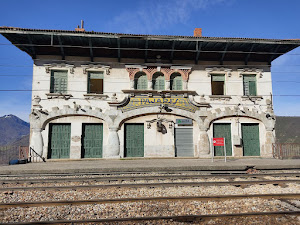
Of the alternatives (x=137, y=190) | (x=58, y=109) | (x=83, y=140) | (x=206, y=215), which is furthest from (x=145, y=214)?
(x=58, y=109)

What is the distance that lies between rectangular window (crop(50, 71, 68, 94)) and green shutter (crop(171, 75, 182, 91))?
8.12 metres

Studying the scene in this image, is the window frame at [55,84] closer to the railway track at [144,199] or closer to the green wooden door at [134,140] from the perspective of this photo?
the green wooden door at [134,140]

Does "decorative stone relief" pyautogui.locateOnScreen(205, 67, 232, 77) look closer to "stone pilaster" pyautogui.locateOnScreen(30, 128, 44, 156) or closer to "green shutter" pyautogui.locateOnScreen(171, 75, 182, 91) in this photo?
"green shutter" pyautogui.locateOnScreen(171, 75, 182, 91)

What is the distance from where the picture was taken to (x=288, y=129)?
36781mm

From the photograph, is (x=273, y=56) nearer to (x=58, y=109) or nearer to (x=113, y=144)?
(x=113, y=144)

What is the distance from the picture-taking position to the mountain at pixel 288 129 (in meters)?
32.4

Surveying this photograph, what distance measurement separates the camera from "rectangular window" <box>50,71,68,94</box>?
1418 centimetres

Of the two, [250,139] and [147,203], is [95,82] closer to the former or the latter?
[147,203]

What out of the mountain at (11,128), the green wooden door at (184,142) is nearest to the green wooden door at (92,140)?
the green wooden door at (184,142)

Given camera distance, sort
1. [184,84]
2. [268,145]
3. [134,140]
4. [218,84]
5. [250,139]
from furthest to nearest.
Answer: [218,84] < [250,139] < [184,84] < [268,145] < [134,140]

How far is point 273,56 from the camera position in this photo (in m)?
15.6

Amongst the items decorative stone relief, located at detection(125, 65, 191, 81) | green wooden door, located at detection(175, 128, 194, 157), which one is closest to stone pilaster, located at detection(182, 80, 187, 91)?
decorative stone relief, located at detection(125, 65, 191, 81)

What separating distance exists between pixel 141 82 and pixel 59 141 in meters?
7.47

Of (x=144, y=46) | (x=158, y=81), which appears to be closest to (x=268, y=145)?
(x=158, y=81)
